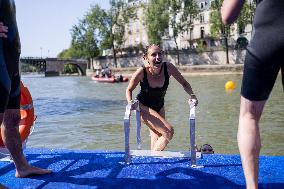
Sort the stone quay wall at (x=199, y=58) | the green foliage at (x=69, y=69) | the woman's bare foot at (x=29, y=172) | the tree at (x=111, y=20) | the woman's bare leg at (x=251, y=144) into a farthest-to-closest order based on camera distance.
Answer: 1. the green foliage at (x=69, y=69)
2. the tree at (x=111, y=20)
3. the stone quay wall at (x=199, y=58)
4. the woman's bare foot at (x=29, y=172)
5. the woman's bare leg at (x=251, y=144)

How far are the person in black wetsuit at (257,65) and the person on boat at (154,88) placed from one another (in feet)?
9.41

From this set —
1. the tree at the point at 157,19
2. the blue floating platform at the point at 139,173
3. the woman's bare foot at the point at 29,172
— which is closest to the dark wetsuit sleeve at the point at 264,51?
the blue floating platform at the point at 139,173

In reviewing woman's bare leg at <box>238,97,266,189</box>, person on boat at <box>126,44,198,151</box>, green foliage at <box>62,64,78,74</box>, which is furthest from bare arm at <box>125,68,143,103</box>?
green foliage at <box>62,64,78,74</box>

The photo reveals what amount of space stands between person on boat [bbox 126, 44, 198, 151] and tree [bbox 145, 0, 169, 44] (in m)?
65.4

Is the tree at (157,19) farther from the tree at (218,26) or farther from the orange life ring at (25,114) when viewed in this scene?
the orange life ring at (25,114)

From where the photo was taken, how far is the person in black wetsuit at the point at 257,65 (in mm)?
2678

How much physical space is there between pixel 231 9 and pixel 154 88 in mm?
3384

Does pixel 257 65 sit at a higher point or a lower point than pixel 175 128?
higher

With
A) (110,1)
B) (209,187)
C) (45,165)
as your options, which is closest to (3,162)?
(45,165)

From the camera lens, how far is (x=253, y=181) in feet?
9.57

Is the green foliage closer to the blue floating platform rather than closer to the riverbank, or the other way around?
the riverbank

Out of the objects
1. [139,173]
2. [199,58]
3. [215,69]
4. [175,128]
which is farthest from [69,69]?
[139,173]

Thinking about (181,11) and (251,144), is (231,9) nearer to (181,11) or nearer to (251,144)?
(251,144)

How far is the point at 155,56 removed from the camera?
5691 millimetres
